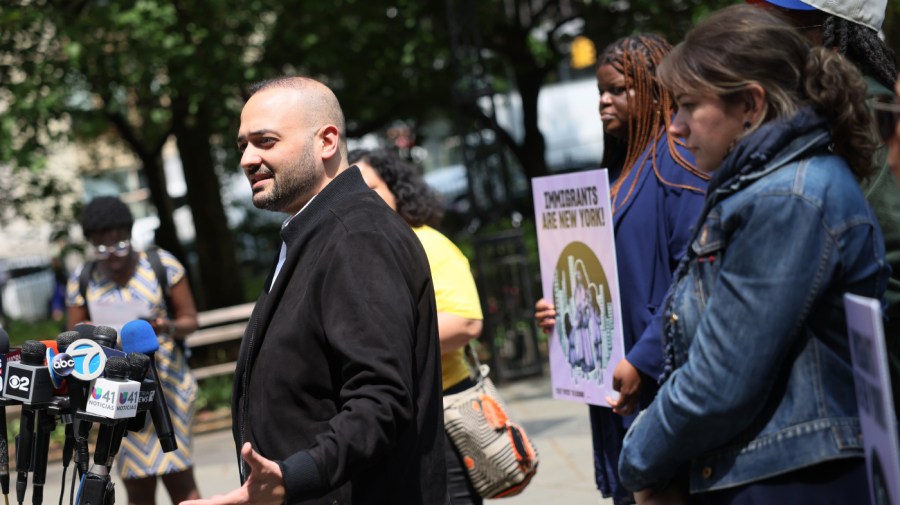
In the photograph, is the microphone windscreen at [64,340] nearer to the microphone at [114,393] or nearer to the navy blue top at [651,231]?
the microphone at [114,393]

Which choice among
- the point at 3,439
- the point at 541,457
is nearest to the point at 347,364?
the point at 3,439

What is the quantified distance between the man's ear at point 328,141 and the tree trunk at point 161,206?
14.1 meters

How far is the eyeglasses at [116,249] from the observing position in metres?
5.61

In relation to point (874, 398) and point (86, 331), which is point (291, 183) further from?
point (874, 398)

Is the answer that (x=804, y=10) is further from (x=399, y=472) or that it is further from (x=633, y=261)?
(x=399, y=472)

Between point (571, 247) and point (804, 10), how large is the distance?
105cm

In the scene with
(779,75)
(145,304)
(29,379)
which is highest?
(779,75)

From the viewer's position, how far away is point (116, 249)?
5.61m

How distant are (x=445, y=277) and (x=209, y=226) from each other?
12194 mm

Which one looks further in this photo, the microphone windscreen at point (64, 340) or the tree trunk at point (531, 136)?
the tree trunk at point (531, 136)

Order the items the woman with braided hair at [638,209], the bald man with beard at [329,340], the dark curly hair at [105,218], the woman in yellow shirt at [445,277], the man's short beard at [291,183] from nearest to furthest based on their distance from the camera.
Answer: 1. the bald man with beard at [329,340]
2. the man's short beard at [291,183]
3. the woman with braided hair at [638,209]
4. the woman in yellow shirt at [445,277]
5. the dark curly hair at [105,218]

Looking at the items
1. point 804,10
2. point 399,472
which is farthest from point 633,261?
point 399,472

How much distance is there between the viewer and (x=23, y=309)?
28.2m

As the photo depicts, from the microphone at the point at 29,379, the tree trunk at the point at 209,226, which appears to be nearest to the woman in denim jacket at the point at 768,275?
the microphone at the point at 29,379
